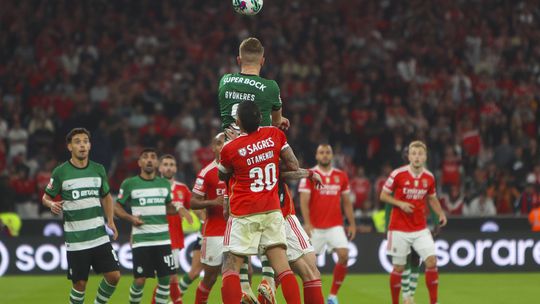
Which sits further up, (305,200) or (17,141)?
(17,141)

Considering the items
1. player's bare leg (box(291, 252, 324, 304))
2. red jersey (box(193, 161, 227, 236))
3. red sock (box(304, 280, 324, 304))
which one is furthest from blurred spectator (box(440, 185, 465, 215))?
red sock (box(304, 280, 324, 304))

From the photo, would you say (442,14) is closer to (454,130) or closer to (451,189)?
(454,130)

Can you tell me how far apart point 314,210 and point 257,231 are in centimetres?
594

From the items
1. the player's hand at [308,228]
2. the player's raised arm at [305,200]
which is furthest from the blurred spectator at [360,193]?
the player's hand at [308,228]

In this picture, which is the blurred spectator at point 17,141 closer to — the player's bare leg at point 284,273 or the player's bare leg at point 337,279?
the player's bare leg at point 337,279

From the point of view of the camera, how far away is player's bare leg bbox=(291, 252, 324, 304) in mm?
9047

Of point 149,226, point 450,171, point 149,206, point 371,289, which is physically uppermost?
point 450,171

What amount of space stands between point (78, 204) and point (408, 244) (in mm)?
4554

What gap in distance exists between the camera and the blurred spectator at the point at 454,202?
19906mm

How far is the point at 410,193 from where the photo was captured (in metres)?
13.1

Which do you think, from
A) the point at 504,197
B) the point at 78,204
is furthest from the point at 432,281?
the point at 504,197

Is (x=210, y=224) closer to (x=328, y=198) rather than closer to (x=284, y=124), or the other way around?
(x=284, y=124)

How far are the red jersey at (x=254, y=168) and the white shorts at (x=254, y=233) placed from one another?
64mm

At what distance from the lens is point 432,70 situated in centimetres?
2441
